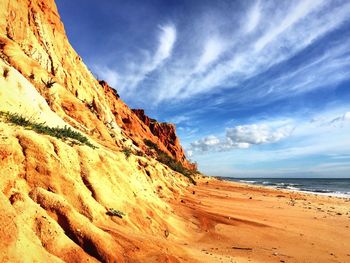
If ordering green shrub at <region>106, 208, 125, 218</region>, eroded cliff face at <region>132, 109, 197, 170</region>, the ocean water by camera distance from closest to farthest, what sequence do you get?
green shrub at <region>106, 208, 125, 218</region>, the ocean water, eroded cliff face at <region>132, 109, 197, 170</region>

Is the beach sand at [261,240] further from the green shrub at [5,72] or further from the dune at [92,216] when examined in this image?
the green shrub at [5,72]

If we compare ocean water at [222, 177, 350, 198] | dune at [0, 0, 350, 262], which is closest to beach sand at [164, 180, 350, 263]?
dune at [0, 0, 350, 262]

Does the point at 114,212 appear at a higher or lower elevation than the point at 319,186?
lower

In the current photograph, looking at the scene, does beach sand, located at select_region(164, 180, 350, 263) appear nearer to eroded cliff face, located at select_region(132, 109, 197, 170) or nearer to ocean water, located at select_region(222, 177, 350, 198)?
ocean water, located at select_region(222, 177, 350, 198)

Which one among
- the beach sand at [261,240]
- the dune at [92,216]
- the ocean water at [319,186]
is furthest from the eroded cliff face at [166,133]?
the beach sand at [261,240]

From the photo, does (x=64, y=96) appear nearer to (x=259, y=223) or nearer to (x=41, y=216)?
(x=259, y=223)

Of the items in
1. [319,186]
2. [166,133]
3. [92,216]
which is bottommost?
[92,216]

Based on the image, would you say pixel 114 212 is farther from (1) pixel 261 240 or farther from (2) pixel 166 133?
(2) pixel 166 133

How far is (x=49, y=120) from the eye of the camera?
1372cm

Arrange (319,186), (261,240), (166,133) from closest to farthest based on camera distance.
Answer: (261,240) < (319,186) < (166,133)

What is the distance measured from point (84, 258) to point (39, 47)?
2369 cm

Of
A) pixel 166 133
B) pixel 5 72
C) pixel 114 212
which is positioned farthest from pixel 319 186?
pixel 5 72

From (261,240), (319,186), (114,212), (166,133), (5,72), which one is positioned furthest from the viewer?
(166,133)

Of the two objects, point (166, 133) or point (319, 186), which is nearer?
point (319, 186)
